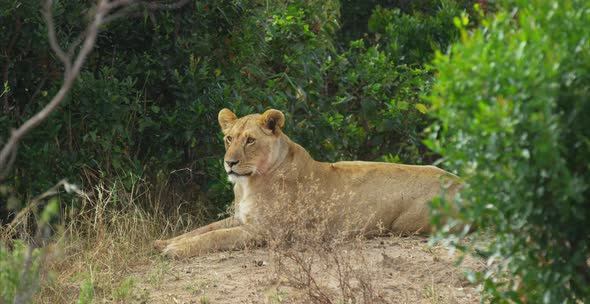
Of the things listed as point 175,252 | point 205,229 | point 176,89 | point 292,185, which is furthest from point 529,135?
point 176,89

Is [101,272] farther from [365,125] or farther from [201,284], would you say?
[365,125]

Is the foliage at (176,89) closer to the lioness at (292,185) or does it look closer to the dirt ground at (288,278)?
the lioness at (292,185)

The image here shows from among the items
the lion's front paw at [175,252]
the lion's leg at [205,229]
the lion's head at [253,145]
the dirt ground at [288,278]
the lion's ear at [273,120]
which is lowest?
the lion's leg at [205,229]

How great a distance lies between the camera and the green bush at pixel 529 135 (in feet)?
11.0

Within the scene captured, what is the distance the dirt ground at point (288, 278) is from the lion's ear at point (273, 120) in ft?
2.83

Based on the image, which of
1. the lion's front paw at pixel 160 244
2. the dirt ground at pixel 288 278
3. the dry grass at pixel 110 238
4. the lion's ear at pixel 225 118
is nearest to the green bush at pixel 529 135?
the dirt ground at pixel 288 278

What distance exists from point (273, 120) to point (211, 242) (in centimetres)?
95

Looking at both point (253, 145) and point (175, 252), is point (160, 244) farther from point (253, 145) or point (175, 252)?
point (253, 145)

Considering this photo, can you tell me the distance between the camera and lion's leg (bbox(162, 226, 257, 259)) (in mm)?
6492

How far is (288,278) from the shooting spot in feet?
16.5

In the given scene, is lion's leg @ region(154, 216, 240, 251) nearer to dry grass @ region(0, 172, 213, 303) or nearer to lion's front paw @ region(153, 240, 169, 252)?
lion's front paw @ region(153, 240, 169, 252)

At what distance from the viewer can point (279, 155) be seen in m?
6.94

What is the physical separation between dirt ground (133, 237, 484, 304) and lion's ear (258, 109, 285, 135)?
864 mm

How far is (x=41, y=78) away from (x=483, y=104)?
464 centimetres
